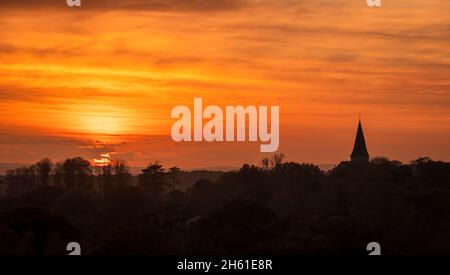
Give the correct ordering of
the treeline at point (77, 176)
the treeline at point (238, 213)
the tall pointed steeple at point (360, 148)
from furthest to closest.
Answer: the tall pointed steeple at point (360, 148) → the treeline at point (77, 176) → the treeline at point (238, 213)

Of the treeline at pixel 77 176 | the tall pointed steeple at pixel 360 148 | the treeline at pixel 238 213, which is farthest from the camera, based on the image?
the tall pointed steeple at pixel 360 148

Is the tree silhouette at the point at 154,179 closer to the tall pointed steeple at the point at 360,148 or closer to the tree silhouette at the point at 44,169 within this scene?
the tree silhouette at the point at 44,169

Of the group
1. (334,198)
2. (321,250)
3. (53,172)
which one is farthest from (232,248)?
(53,172)

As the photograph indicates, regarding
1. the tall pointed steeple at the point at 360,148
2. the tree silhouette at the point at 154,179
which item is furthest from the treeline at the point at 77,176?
the tall pointed steeple at the point at 360,148

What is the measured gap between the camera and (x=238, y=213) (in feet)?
190

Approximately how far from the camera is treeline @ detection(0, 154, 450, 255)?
48.3 m

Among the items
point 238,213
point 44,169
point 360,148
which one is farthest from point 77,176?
point 360,148

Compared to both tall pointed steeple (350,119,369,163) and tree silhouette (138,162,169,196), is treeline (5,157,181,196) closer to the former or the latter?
tree silhouette (138,162,169,196)

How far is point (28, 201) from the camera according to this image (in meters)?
87.6

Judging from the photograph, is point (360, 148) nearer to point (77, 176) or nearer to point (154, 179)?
point (154, 179)

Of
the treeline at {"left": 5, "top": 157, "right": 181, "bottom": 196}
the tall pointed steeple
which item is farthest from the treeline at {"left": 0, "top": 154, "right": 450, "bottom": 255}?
the tall pointed steeple

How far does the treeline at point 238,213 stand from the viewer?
48.3m
